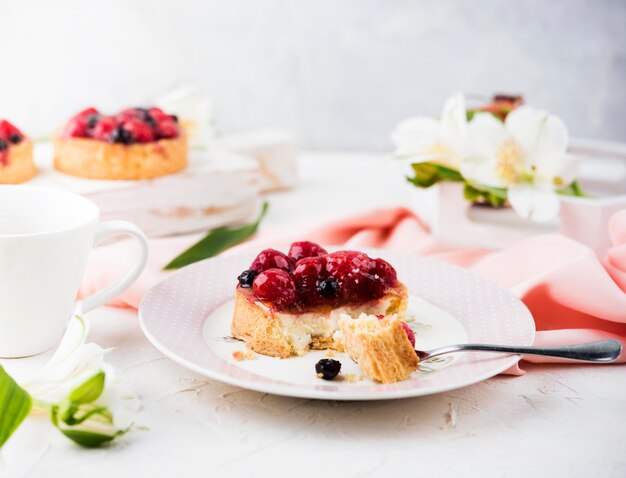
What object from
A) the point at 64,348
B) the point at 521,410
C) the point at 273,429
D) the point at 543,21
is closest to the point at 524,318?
the point at 521,410

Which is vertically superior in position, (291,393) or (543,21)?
(543,21)

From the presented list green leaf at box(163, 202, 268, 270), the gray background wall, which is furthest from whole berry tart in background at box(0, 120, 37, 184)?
the gray background wall

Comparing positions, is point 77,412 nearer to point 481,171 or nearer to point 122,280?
point 122,280

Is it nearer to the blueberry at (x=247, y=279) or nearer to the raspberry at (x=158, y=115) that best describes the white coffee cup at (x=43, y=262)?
the blueberry at (x=247, y=279)

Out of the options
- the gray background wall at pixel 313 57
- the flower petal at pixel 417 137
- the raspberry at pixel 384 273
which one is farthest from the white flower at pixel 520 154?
the gray background wall at pixel 313 57

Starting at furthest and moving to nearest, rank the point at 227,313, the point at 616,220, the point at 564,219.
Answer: the point at 564,219 < the point at 616,220 < the point at 227,313

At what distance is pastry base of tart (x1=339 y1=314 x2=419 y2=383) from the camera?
1.29m

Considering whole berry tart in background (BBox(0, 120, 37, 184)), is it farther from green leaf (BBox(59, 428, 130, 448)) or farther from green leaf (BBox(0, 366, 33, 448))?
green leaf (BBox(59, 428, 130, 448))

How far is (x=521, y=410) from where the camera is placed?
1307 mm

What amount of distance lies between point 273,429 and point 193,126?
1440mm

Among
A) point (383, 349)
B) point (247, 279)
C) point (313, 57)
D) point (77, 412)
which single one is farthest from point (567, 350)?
point (313, 57)

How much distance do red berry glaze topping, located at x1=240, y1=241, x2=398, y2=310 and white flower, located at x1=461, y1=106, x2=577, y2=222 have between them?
1.88ft

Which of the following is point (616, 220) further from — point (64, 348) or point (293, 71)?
point (293, 71)

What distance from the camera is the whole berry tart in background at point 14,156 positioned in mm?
2029
